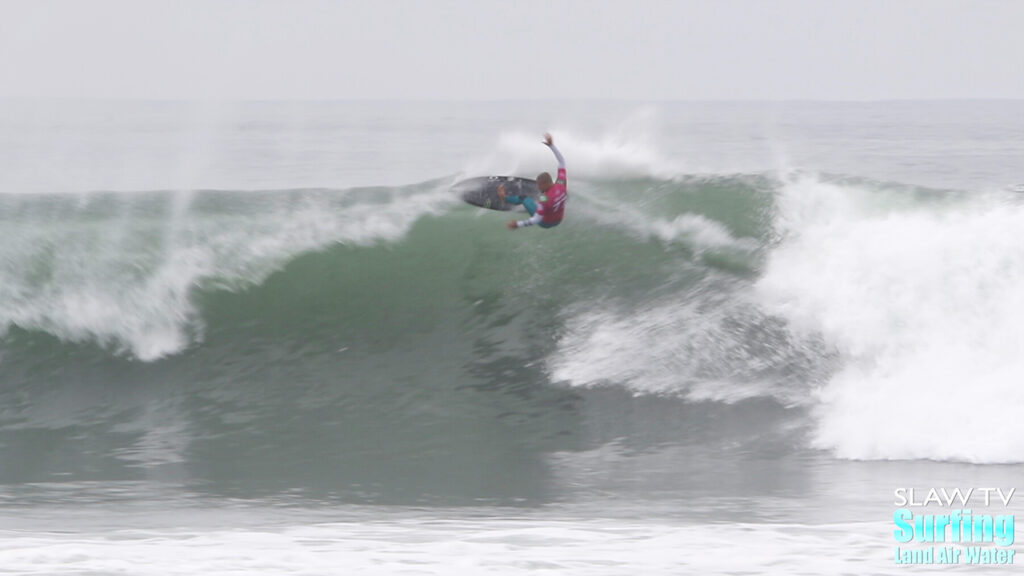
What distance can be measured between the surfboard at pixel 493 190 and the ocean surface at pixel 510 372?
0.56m

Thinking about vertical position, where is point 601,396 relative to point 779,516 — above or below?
above

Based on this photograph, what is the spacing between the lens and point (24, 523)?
25.0 ft

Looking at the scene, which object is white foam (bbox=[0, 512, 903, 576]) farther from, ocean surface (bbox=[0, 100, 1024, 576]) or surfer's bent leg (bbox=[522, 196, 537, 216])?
surfer's bent leg (bbox=[522, 196, 537, 216])

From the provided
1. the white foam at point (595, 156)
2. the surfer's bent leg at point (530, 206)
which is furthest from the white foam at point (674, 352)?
the white foam at point (595, 156)

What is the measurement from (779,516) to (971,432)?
260cm

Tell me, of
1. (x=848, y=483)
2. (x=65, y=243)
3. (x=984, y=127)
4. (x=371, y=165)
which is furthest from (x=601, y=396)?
(x=984, y=127)

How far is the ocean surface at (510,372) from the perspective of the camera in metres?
7.47

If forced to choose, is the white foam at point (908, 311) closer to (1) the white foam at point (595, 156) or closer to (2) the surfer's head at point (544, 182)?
(1) the white foam at point (595, 156)

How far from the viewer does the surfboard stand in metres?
13.1

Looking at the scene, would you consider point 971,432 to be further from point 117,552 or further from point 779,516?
point 117,552

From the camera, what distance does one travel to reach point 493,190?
13.3 metres

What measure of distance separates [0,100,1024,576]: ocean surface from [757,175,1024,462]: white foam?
3 centimetres

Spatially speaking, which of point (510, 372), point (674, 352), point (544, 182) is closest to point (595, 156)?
point (544, 182)

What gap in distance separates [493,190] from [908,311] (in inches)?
182
